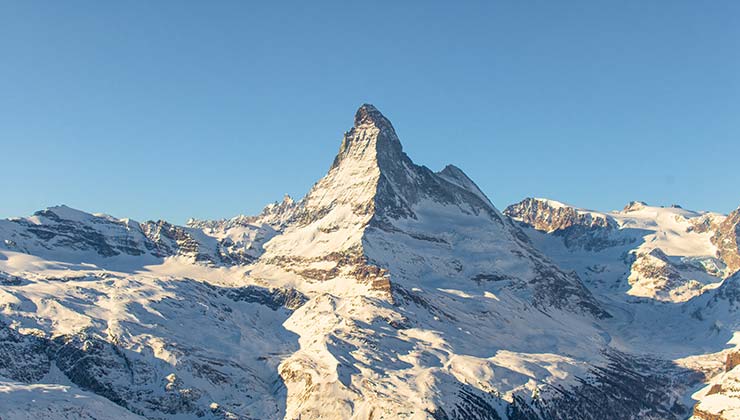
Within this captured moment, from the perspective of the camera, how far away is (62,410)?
18650 centimetres

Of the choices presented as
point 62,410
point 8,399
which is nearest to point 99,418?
point 62,410

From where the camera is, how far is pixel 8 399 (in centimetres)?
18138

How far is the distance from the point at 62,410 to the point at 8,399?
12.8 meters

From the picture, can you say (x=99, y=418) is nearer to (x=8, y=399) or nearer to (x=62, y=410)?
(x=62, y=410)

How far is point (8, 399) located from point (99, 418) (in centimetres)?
2215

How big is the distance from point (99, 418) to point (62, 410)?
9404 millimetres
